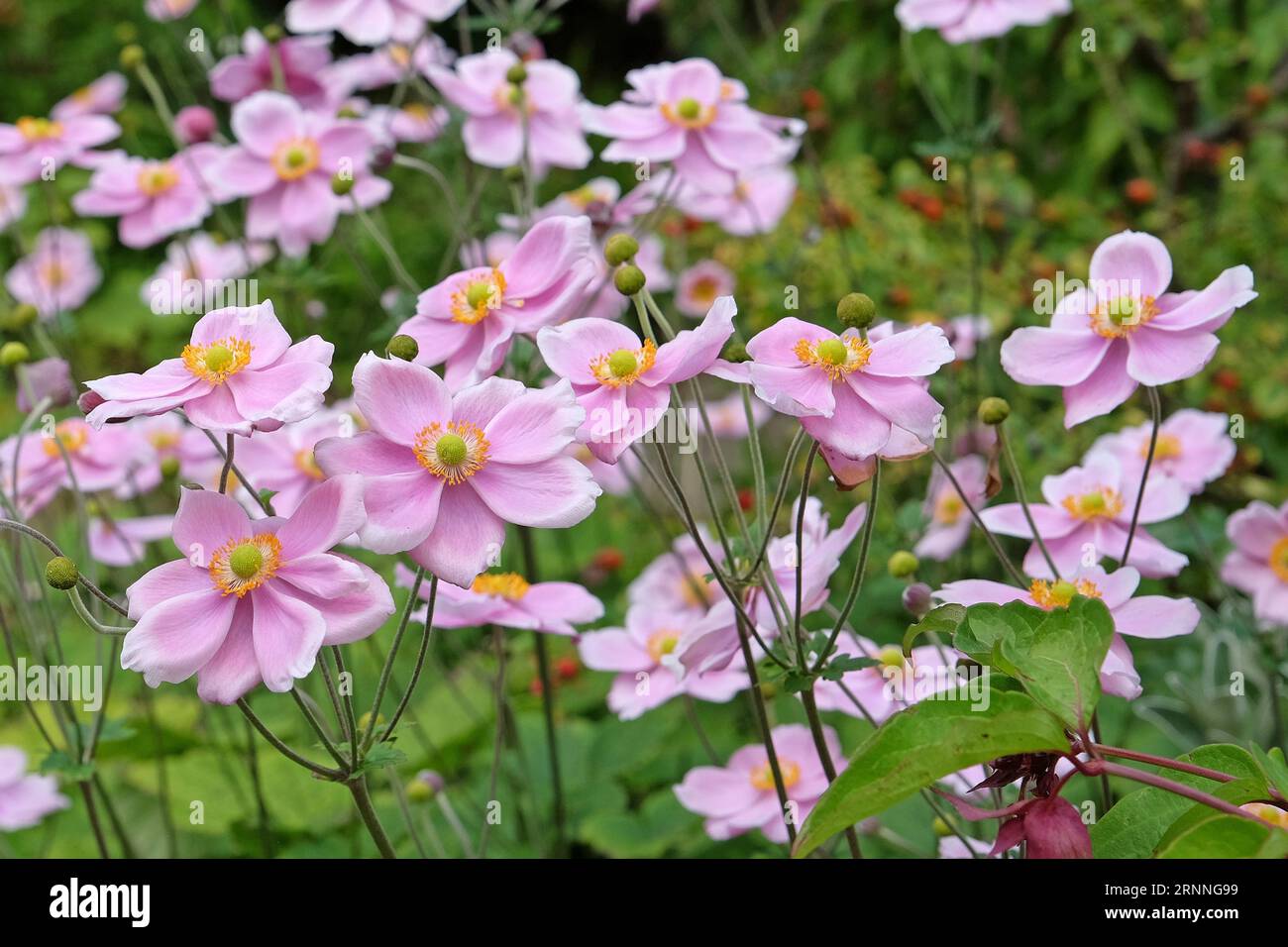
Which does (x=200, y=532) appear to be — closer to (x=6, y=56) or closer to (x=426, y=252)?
(x=426, y=252)

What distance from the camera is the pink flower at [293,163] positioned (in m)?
1.88

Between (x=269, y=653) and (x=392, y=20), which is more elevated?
(x=392, y=20)

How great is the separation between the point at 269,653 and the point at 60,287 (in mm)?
2080

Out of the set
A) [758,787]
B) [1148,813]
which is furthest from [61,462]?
[1148,813]

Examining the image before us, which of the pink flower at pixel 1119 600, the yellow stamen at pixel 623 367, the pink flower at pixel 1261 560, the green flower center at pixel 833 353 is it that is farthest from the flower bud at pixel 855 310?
the pink flower at pixel 1261 560

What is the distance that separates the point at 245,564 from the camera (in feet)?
3.07

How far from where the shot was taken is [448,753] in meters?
2.21

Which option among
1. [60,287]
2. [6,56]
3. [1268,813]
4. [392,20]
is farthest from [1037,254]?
[6,56]

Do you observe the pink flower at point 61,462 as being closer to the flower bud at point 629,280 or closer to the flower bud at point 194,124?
the flower bud at point 194,124

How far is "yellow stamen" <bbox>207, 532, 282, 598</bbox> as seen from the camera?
3.08 ft

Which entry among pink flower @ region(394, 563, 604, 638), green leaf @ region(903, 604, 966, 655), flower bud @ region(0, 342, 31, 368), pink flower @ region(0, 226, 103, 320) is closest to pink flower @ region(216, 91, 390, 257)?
flower bud @ region(0, 342, 31, 368)
